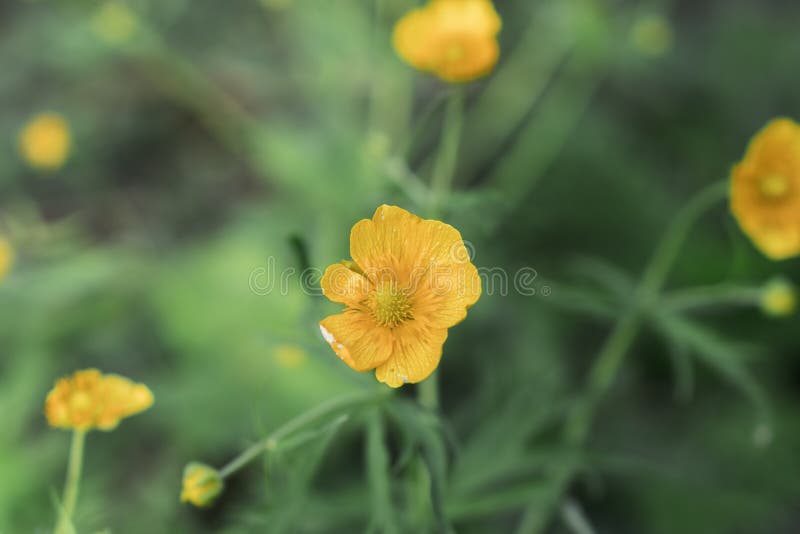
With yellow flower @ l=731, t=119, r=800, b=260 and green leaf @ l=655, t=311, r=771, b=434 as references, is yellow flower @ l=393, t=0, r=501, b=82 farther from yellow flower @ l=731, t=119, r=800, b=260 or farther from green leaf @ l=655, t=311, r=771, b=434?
green leaf @ l=655, t=311, r=771, b=434

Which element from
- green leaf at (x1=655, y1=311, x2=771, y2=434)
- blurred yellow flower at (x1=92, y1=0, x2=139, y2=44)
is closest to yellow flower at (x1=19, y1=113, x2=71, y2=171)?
blurred yellow flower at (x1=92, y1=0, x2=139, y2=44)

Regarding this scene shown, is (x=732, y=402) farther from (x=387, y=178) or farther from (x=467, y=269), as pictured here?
(x=467, y=269)

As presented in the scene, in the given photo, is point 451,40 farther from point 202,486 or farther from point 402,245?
point 202,486

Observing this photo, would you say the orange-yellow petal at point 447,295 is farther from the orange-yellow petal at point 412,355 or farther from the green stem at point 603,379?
the green stem at point 603,379

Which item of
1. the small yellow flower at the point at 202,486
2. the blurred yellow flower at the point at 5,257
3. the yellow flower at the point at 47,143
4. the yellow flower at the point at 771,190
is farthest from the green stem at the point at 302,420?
the yellow flower at the point at 47,143

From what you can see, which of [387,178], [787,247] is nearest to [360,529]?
[387,178]

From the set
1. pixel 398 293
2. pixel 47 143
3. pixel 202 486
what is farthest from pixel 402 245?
pixel 47 143
